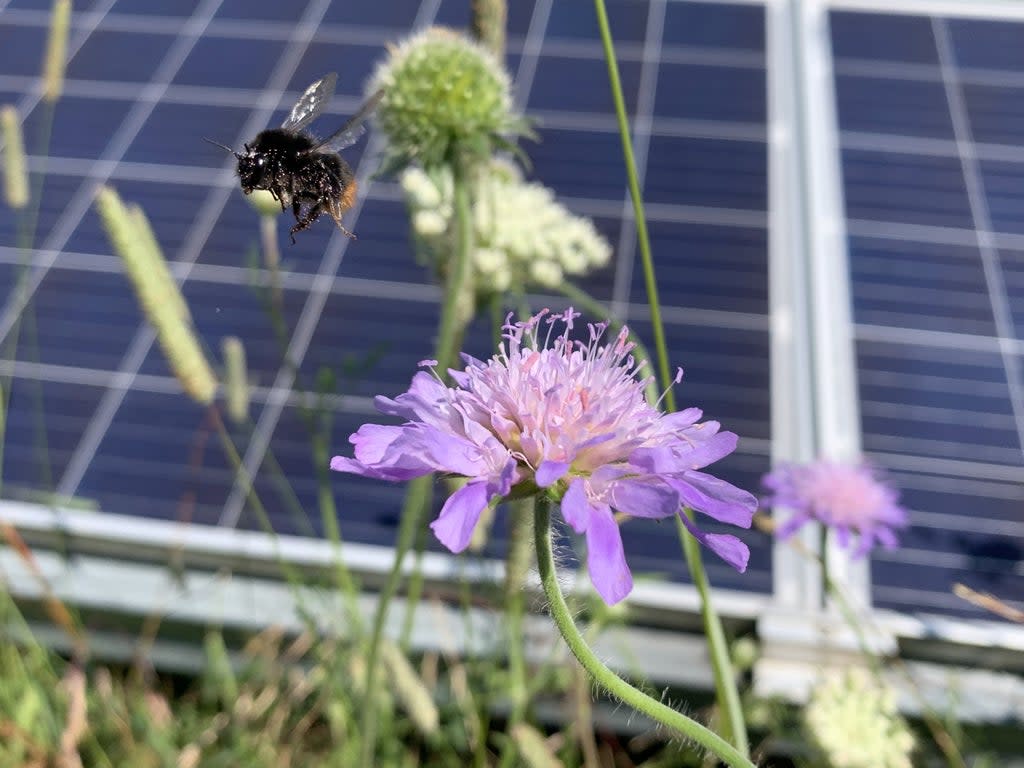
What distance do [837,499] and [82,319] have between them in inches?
92.4

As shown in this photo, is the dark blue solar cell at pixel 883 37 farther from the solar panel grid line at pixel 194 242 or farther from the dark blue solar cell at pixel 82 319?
the dark blue solar cell at pixel 82 319

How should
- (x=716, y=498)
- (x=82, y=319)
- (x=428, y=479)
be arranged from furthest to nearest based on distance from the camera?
(x=82, y=319) → (x=428, y=479) → (x=716, y=498)

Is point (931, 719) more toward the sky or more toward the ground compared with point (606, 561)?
more toward the ground

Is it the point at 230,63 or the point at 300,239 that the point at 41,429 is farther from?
the point at 230,63

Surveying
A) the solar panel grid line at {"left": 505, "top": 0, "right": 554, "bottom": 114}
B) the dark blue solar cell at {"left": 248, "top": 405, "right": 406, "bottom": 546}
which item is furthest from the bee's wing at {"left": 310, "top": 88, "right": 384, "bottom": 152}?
the solar panel grid line at {"left": 505, "top": 0, "right": 554, "bottom": 114}

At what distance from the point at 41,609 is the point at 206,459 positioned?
0.59m

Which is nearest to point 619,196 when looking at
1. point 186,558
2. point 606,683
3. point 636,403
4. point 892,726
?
point 186,558

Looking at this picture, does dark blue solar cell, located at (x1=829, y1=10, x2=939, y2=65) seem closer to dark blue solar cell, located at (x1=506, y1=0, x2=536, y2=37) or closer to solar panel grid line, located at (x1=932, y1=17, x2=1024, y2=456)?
solar panel grid line, located at (x1=932, y1=17, x2=1024, y2=456)

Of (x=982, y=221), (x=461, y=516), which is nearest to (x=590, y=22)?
(x=982, y=221)

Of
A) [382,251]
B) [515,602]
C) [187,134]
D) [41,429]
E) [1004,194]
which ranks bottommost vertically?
[515,602]

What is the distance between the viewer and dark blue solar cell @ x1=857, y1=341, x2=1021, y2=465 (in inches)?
106

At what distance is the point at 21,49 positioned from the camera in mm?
4074

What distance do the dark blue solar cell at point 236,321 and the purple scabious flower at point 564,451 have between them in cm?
211

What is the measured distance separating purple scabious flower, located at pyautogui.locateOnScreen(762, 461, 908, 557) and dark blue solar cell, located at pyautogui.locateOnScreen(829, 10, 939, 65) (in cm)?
244
